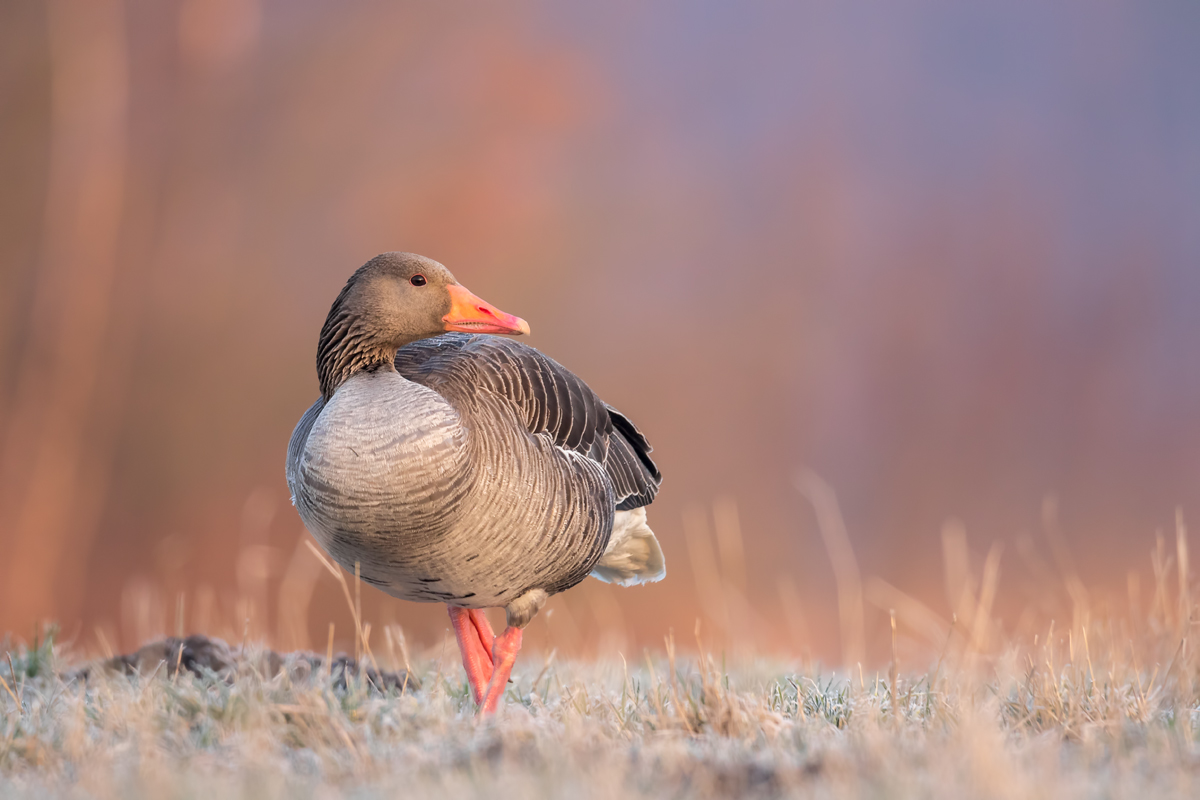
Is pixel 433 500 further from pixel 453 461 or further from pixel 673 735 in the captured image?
pixel 673 735

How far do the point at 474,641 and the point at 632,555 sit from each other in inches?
49.2

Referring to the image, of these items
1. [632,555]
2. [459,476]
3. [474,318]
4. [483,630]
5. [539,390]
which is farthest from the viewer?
[632,555]

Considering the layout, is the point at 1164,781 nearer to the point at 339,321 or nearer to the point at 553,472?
the point at 553,472

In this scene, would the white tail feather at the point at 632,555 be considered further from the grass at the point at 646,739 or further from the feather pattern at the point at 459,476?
the grass at the point at 646,739

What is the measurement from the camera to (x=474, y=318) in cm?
443

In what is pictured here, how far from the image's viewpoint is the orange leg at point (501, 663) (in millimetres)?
3829

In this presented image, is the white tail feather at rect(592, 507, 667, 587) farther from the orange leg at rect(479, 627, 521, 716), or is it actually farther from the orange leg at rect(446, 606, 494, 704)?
the orange leg at rect(479, 627, 521, 716)

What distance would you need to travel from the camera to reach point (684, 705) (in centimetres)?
321

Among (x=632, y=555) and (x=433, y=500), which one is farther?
(x=632, y=555)

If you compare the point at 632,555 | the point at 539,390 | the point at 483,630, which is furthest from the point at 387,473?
the point at 632,555

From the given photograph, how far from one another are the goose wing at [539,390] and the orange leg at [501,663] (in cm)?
90

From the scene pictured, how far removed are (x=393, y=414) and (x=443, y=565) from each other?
652 millimetres

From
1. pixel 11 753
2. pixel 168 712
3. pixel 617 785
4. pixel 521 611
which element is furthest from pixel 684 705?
pixel 11 753

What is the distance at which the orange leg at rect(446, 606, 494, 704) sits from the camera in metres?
4.53
